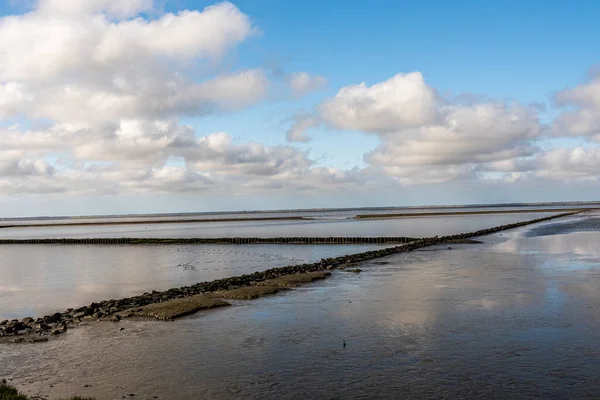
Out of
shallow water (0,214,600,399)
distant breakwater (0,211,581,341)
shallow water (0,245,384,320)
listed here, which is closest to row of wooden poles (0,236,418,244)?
shallow water (0,245,384,320)

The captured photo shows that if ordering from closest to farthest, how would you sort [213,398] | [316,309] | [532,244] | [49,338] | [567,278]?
[213,398], [49,338], [316,309], [567,278], [532,244]

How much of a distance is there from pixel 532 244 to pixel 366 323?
132 feet

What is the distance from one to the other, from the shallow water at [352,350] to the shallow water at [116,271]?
987cm

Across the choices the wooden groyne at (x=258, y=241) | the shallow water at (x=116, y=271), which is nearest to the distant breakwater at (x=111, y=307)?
the shallow water at (x=116, y=271)

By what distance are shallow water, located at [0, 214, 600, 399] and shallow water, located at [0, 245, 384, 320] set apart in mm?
9873

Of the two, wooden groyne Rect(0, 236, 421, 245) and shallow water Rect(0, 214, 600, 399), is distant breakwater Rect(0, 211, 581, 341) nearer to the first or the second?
shallow water Rect(0, 214, 600, 399)

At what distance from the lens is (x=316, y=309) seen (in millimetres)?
22875

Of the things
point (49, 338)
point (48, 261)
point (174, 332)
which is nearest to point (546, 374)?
point (174, 332)

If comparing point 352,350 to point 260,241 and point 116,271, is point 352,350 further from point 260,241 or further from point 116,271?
point 260,241

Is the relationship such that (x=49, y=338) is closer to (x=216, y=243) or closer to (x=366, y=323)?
(x=366, y=323)

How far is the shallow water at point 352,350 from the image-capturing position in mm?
13039

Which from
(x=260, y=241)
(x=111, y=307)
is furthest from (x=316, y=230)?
(x=111, y=307)

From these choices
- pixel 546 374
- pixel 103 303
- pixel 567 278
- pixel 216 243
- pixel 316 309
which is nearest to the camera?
pixel 546 374

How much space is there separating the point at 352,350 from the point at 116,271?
1264 inches
